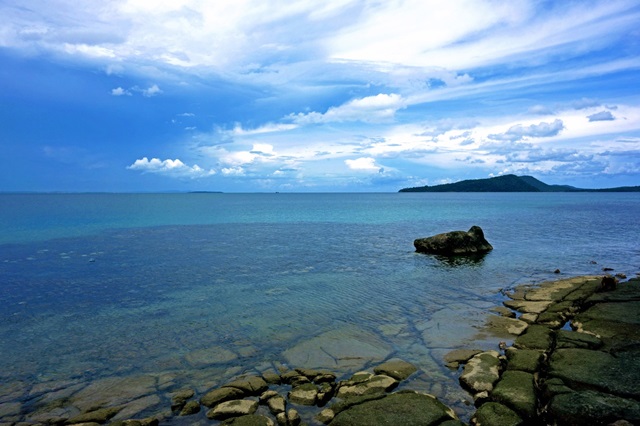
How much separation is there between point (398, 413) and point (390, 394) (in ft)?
3.03

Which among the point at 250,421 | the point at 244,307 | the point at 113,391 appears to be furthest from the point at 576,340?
the point at 113,391

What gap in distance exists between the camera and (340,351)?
14016 mm

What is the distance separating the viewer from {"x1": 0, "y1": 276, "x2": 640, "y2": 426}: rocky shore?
9312 mm

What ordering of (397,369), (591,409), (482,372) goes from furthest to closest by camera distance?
1. (397,369)
2. (482,372)
3. (591,409)

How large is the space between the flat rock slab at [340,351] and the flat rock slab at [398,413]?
2.88m

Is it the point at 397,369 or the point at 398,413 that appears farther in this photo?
the point at 397,369

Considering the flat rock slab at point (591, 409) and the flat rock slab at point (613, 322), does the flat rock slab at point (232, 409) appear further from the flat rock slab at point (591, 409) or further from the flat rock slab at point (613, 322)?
the flat rock slab at point (613, 322)

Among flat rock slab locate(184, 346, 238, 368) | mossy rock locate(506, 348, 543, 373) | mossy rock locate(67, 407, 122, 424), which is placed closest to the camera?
mossy rock locate(67, 407, 122, 424)

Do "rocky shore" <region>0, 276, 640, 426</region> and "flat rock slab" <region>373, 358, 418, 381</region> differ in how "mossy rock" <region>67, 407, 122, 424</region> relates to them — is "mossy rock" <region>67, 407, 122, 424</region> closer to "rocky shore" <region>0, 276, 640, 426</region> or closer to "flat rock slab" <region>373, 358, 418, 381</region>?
"rocky shore" <region>0, 276, 640, 426</region>

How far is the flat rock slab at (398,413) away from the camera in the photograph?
9.11 meters

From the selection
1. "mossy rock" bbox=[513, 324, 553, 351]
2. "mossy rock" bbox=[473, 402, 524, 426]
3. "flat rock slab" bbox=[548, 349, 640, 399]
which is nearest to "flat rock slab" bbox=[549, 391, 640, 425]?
"flat rock slab" bbox=[548, 349, 640, 399]

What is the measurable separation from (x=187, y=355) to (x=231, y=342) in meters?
1.70

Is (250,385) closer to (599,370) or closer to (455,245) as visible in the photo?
(599,370)

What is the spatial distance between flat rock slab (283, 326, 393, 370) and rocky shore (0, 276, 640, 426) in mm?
189
